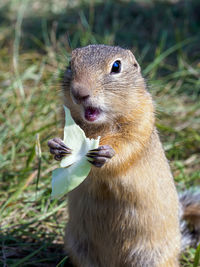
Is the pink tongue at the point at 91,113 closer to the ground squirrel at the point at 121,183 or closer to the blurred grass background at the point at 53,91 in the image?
the ground squirrel at the point at 121,183

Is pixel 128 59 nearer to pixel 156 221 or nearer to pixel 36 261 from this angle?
pixel 156 221

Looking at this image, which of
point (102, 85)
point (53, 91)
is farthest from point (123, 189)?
point (53, 91)

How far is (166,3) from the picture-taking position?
8406mm

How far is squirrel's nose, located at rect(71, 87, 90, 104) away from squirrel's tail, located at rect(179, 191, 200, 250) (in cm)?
176

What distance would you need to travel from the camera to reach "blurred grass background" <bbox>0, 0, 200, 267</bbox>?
4.16 meters

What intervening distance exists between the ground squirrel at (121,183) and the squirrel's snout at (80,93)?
0.29 ft

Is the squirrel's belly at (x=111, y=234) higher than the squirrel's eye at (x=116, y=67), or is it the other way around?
the squirrel's eye at (x=116, y=67)

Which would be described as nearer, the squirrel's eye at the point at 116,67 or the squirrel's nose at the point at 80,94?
the squirrel's nose at the point at 80,94

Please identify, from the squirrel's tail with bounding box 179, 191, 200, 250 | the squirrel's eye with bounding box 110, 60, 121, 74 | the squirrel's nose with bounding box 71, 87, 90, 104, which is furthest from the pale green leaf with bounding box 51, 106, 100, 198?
the squirrel's tail with bounding box 179, 191, 200, 250

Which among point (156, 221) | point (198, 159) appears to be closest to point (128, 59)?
point (156, 221)

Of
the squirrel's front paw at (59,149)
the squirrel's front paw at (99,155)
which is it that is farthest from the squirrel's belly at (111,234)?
the squirrel's front paw at (59,149)

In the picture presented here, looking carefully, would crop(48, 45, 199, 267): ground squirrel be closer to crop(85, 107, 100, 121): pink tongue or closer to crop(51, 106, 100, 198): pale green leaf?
crop(85, 107, 100, 121): pink tongue

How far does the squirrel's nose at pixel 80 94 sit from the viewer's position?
9.43 feet

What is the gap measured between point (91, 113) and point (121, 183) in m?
0.61
